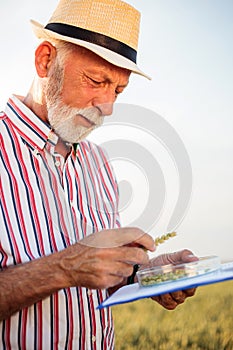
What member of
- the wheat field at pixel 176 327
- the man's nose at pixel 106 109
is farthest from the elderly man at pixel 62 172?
the wheat field at pixel 176 327

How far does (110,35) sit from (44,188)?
1.80ft

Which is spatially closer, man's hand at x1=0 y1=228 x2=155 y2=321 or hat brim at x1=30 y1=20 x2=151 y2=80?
man's hand at x1=0 y1=228 x2=155 y2=321

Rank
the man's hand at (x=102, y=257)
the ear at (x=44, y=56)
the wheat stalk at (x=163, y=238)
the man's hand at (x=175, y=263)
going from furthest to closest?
the ear at (x=44, y=56) < the man's hand at (x=175, y=263) < the wheat stalk at (x=163, y=238) < the man's hand at (x=102, y=257)

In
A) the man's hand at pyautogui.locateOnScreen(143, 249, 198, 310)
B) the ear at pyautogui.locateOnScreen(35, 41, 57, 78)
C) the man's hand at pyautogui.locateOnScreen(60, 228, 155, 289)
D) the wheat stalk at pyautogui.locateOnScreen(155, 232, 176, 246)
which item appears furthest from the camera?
the ear at pyautogui.locateOnScreen(35, 41, 57, 78)

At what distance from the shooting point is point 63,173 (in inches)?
85.9

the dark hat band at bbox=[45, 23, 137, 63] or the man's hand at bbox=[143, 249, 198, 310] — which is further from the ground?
the dark hat band at bbox=[45, 23, 137, 63]

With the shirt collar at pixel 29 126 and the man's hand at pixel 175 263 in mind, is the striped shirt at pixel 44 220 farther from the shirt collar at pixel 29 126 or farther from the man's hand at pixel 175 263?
the man's hand at pixel 175 263

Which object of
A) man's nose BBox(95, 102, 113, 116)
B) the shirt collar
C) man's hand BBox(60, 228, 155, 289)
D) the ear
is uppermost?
the ear

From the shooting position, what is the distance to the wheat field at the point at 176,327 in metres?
5.02

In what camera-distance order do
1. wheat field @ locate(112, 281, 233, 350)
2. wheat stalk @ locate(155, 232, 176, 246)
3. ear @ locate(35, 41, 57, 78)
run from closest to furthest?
wheat stalk @ locate(155, 232, 176, 246) → ear @ locate(35, 41, 57, 78) → wheat field @ locate(112, 281, 233, 350)

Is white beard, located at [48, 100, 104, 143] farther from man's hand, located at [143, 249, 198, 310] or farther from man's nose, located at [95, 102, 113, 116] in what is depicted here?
man's hand, located at [143, 249, 198, 310]

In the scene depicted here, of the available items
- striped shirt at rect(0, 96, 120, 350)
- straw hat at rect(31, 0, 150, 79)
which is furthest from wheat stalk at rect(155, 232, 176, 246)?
straw hat at rect(31, 0, 150, 79)

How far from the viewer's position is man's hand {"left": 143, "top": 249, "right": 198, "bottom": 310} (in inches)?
80.7

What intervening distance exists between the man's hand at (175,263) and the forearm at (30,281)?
1.46 ft
